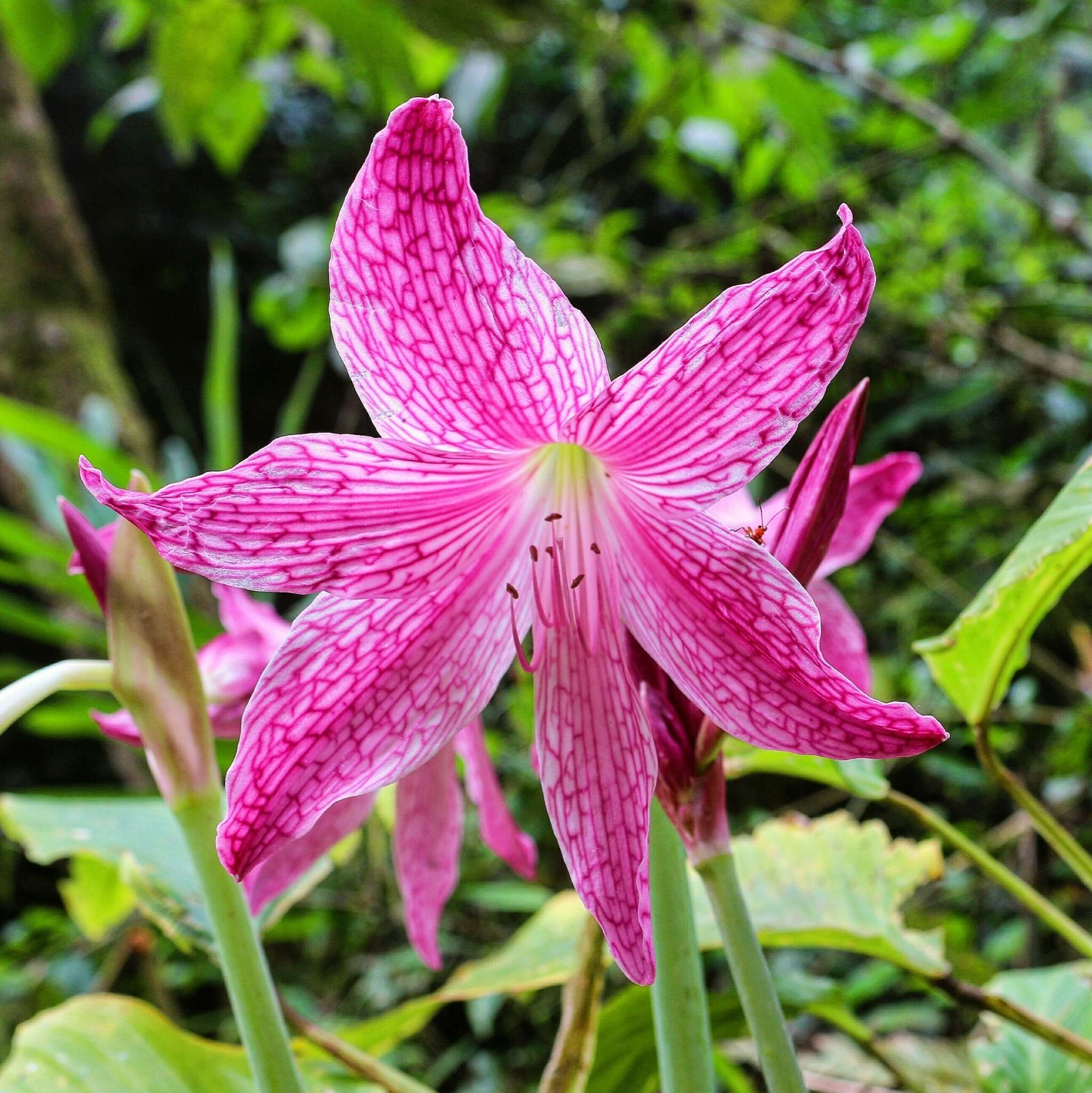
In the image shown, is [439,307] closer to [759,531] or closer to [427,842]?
[759,531]

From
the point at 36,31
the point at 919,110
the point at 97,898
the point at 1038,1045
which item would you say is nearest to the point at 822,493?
the point at 1038,1045

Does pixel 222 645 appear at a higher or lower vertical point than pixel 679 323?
lower

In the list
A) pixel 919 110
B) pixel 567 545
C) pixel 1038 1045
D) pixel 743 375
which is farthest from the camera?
pixel 919 110

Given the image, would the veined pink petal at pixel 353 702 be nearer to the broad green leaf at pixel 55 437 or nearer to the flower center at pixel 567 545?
the flower center at pixel 567 545

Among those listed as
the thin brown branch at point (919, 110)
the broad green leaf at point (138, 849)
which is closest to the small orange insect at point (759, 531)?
the broad green leaf at point (138, 849)

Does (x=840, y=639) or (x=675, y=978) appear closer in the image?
(x=675, y=978)

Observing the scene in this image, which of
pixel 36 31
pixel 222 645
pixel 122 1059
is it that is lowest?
pixel 122 1059

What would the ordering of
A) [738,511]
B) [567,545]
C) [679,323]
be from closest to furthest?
[567,545]
[738,511]
[679,323]
